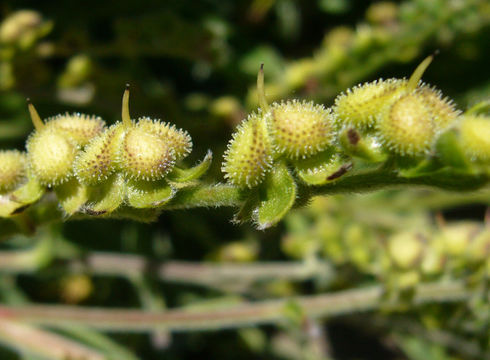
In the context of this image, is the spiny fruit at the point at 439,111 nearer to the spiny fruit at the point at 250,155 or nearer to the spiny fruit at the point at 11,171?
the spiny fruit at the point at 250,155

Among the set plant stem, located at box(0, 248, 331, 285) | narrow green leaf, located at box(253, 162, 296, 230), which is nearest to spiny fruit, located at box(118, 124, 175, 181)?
narrow green leaf, located at box(253, 162, 296, 230)

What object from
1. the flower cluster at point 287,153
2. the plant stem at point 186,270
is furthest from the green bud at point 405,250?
the flower cluster at point 287,153

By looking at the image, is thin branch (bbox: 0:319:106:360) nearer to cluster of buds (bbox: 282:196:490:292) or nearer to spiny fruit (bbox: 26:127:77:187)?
cluster of buds (bbox: 282:196:490:292)

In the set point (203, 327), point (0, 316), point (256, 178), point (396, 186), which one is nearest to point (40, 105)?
point (0, 316)

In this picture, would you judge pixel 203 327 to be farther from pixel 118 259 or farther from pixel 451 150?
pixel 451 150

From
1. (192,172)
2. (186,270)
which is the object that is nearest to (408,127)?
(192,172)

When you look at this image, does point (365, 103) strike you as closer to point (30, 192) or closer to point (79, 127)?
point (79, 127)
